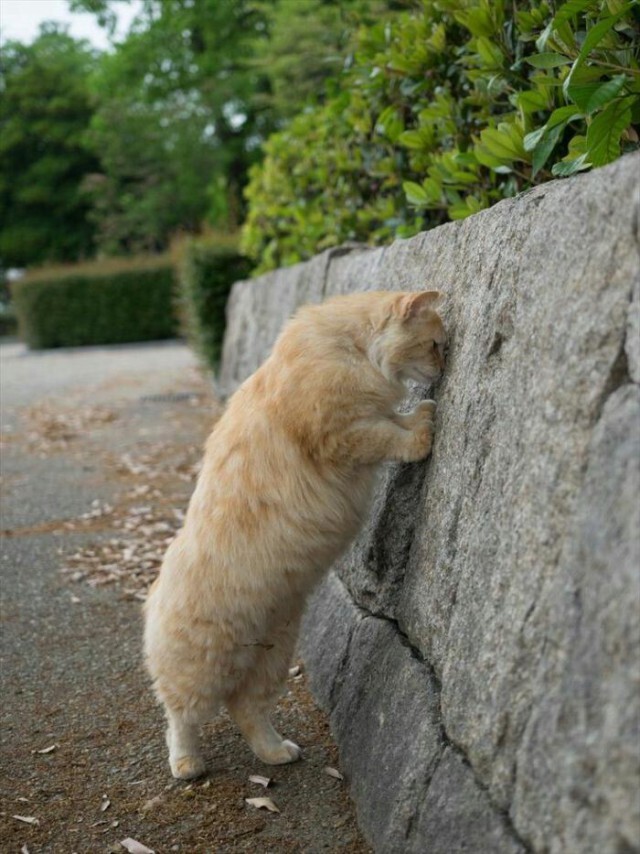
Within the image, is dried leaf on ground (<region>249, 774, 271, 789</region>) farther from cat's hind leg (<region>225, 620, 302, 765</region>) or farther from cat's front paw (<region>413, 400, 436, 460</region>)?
cat's front paw (<region>413, 400, 436, 460</region>)

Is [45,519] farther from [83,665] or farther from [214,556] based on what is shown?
[214,556]

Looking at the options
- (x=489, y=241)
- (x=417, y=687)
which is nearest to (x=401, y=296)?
(x=489, y=241)

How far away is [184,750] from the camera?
3752 mm

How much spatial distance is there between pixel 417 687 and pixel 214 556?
91 cm

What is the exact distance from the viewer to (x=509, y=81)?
4.31m

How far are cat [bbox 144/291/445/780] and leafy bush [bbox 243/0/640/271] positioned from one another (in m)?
0.85

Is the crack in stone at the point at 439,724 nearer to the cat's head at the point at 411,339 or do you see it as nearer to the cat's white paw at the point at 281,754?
the cat's white paw at the point at 281,754

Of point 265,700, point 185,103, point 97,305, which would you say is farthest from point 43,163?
point 265,700

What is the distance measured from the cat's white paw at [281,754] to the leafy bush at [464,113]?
2.42 m

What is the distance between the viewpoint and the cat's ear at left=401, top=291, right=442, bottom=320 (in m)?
3.50

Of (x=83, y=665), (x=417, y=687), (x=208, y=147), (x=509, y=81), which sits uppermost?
(x=208, y=147)

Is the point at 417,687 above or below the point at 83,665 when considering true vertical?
above

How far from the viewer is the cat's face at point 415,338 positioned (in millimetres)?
3498

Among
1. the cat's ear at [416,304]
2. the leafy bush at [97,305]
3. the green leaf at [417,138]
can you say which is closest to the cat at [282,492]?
the cat's ear at [416,304]
